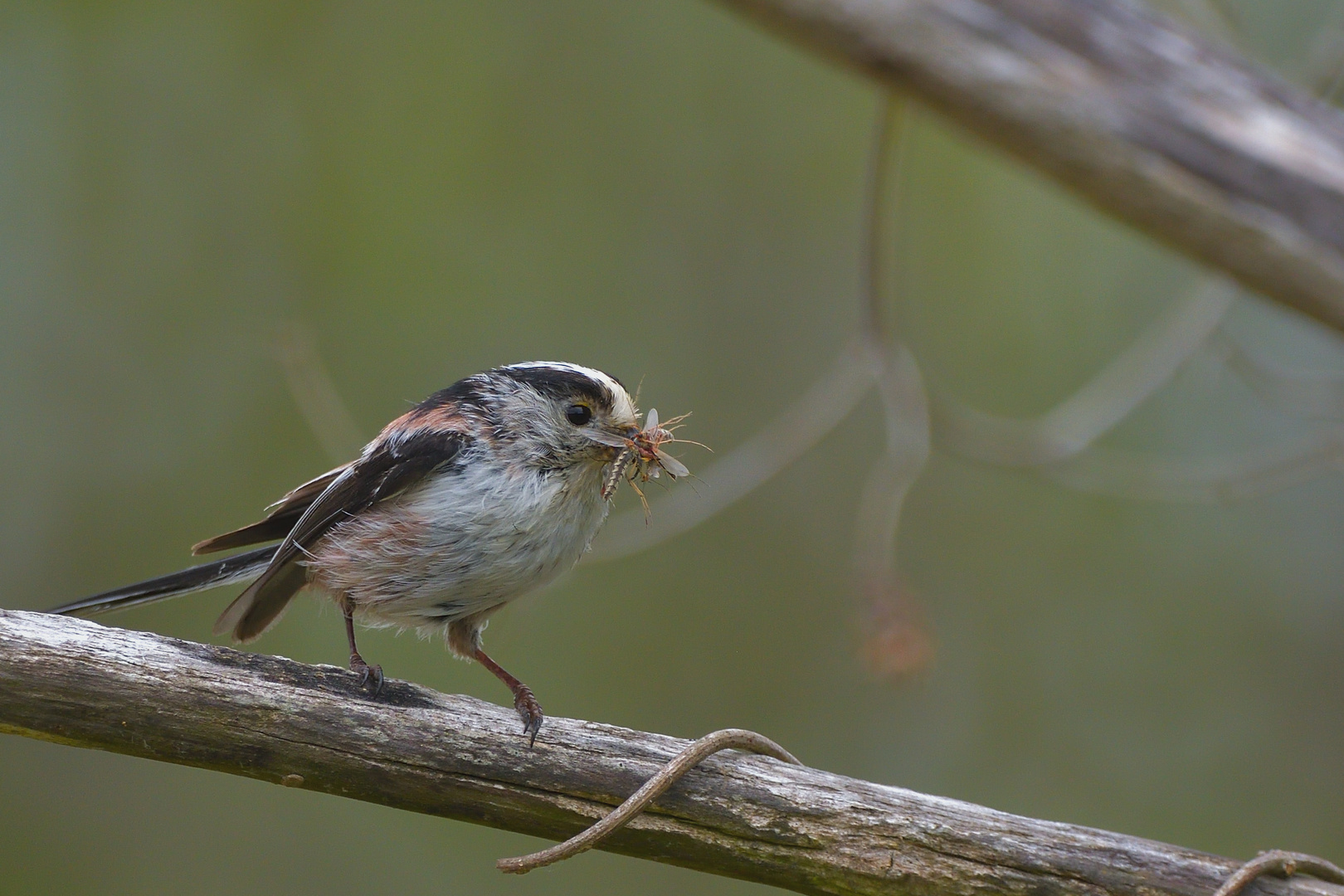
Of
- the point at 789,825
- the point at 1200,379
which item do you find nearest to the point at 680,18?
the point at 1200,379

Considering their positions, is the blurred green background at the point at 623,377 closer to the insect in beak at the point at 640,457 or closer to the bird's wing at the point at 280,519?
the bird's wing at the point at 280,519

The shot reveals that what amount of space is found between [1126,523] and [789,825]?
524cm

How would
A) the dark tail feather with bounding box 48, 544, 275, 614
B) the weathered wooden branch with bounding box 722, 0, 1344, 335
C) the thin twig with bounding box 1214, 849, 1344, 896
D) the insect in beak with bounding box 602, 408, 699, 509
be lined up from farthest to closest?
the weathered wooden branch with bounding box 722, 0, 1344, 335
the insect in beak with bounding box 602, 408, 699, 509
the dark tail feather with bounding box 48, 544, 275, 614
the thin twig with bounding box 1214, 849, 1344, 896

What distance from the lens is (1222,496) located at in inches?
153

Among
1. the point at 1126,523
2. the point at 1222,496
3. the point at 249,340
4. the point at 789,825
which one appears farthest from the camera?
the point at 1126,523

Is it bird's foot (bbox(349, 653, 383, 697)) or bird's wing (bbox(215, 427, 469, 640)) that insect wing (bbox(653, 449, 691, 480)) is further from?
bird's foot (bbox(349, 653, 383, 697))

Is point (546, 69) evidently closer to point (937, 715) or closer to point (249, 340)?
point (249, 340)

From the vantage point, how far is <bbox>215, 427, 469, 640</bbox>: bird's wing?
2.57 meters

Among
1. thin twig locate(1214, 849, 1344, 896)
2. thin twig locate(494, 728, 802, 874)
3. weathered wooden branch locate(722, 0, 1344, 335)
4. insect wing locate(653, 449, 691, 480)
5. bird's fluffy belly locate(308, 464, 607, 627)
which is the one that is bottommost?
thin twig locate(494, 728, 802, 874)

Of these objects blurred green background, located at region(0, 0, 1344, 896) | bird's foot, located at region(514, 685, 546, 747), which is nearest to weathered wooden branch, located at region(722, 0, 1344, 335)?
bird's foot, located at region(514, 685, 546, 747)

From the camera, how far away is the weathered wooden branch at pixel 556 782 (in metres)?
1.83

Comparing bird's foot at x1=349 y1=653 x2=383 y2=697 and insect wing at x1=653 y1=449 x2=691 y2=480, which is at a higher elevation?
insect wing at x1=653 y1=449 x2=691 y2=480

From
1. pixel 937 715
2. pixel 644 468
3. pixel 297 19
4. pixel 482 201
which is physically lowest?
pixel 644 468

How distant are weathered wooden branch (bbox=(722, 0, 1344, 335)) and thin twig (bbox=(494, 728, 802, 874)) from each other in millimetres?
1744
